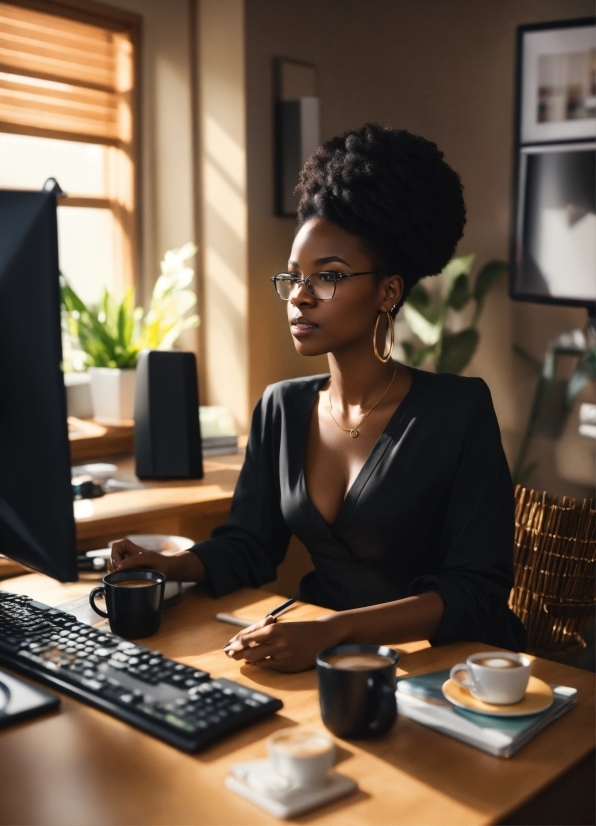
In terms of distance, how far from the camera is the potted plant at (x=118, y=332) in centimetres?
284

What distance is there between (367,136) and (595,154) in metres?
1.48

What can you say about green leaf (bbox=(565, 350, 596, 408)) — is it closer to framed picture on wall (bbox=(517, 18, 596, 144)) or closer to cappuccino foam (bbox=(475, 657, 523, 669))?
framed picture on wall (bbox=(517, 18, 596, 144))

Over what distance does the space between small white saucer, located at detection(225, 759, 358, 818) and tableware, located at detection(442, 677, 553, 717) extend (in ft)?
0.64

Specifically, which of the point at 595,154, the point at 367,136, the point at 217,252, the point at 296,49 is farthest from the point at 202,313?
the point at 367,136

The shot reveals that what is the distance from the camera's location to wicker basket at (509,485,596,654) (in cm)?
192

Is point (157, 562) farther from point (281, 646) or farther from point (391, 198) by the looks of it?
point (391, 198)

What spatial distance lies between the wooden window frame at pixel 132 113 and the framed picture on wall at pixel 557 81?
131 cm

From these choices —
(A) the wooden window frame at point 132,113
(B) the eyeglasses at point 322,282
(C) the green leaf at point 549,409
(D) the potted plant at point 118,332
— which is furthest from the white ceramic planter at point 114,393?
(C) the green leaf at point 549,409

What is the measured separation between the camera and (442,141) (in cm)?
346

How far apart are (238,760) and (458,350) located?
2.60 m

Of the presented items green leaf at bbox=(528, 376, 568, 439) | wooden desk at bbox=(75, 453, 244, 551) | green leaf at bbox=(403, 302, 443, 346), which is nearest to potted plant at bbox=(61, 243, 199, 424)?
wooden desk at bbox=(75, 453, 244, 551)

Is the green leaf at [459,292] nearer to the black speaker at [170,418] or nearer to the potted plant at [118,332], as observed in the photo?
the potted plant at [118,332]

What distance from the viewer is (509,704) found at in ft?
3.46

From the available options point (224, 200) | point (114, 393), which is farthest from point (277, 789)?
point (224, 200)
